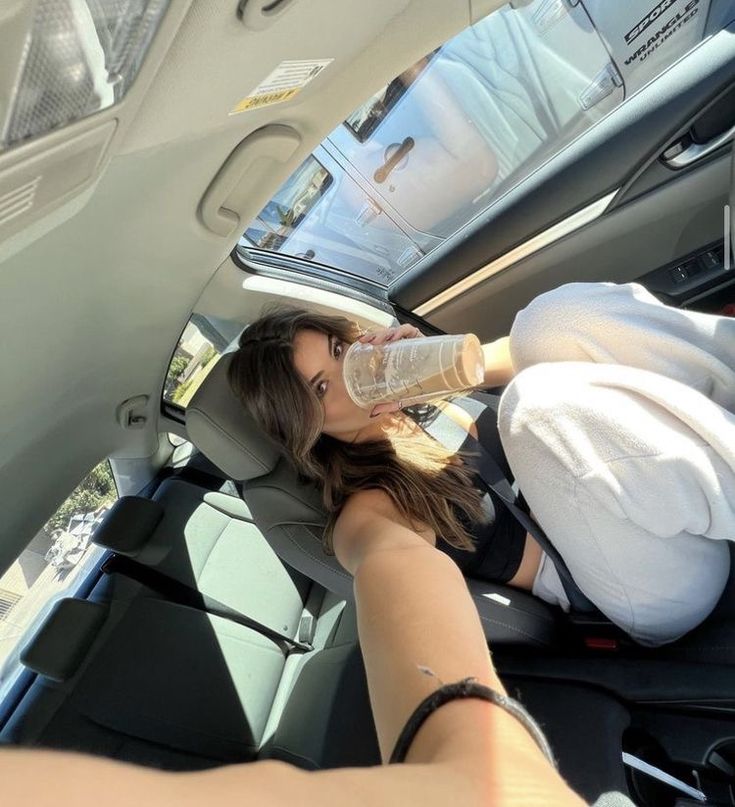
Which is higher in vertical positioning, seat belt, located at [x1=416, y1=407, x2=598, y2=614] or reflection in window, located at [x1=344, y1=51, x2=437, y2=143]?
reflection in window, located at [x1=344, y1=51, x2=437, y2=143]

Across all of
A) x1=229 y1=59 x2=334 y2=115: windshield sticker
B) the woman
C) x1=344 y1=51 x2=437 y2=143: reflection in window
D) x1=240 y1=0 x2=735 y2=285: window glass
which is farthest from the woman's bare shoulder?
x1=344 y1=51 x2=437 y2=143: reflection in window

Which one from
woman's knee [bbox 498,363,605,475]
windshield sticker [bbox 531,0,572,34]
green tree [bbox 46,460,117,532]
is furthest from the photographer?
windshield sticker [bbox 531,0,572,34]

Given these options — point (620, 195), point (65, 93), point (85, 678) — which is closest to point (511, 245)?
point (620, 195)

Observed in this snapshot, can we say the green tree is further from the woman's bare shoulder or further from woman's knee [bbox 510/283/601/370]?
woman's knee [bbox 510/283/601/370]

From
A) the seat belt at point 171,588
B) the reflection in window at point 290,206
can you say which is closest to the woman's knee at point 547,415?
the reflection in window at point 290,206

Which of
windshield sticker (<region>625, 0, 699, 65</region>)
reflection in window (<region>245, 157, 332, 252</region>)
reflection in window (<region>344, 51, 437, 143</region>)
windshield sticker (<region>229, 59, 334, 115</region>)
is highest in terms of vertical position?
windshield sticker (<region>229, 59, 334, 115</region>)

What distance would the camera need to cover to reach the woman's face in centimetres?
125

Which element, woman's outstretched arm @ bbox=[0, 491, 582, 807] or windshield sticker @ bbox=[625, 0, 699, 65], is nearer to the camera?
woman's outstretched arm @ bbox=[0, 491, 582, 807]

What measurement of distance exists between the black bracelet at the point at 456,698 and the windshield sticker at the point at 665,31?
1859mm

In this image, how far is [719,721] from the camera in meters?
0.98

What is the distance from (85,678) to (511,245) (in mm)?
1704

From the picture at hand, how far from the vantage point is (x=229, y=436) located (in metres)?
Result: 1.19

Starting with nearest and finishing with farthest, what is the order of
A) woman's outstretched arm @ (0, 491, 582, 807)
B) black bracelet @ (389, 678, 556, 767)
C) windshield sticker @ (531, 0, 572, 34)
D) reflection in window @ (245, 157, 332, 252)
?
1. woman's outstretched arm @ (0, 491, 582, 807)
2. black bracelet @ (389, 678, 556, 767)
3. reflection in window @ (245, 157, 332, 252)
4. windshield sticker @ (531, 0, 572, 34)

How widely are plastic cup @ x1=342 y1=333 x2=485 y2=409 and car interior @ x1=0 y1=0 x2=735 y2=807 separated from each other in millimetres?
264
